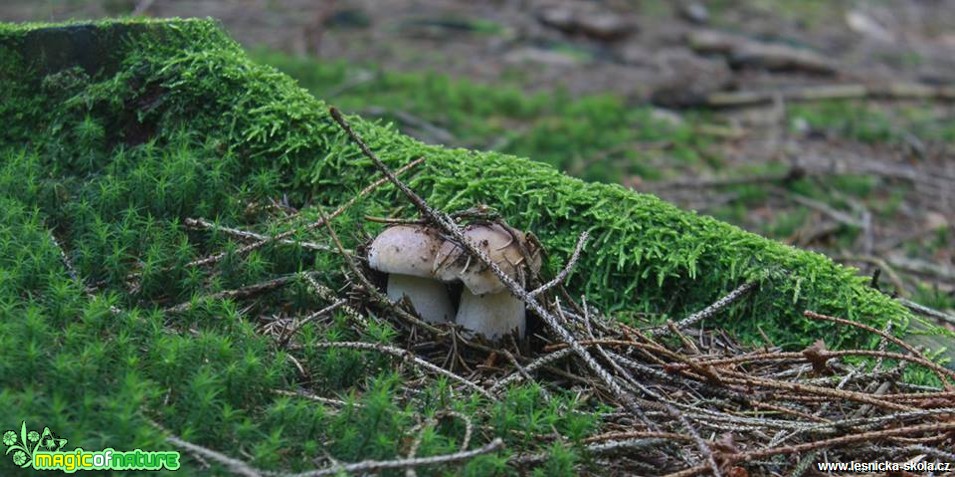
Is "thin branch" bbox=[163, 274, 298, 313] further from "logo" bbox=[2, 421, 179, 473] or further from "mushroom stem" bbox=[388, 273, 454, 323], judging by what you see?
"logo" bbox=[2, 421, 179, 473]

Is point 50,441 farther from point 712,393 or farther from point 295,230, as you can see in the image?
point 712,393

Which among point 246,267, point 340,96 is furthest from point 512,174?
point 340,96

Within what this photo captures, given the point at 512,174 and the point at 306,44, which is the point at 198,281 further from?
the point at 306,44

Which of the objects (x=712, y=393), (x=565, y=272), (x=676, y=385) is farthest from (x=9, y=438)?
(x=712, y=393)

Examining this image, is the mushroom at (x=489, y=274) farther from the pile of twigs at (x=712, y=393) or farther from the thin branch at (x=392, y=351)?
the thin branch at (x=392, y=351)

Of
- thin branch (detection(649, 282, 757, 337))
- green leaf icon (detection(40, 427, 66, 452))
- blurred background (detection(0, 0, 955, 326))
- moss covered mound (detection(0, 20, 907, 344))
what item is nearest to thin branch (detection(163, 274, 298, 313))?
moss covered mound (detection(0, 20, 907, 344))

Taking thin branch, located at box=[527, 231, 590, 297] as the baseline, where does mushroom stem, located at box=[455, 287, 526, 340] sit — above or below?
below

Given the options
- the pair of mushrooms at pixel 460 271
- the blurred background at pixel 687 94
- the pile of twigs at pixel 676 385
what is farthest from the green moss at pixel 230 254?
the blurred background at pixel 687 94

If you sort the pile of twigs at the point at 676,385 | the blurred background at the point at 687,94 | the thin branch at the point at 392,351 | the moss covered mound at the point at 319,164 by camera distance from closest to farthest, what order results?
the pile of twigs at the point at 676,385 → the thin branch at the point at 392,351 → the moss covered mound at the point at 319,164 → the blurred background at the point at 687,94
